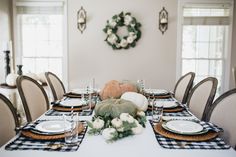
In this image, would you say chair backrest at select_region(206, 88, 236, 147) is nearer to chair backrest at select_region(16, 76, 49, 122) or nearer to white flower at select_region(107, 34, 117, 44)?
chair backrest at select_region(16, 76, 49, 122)

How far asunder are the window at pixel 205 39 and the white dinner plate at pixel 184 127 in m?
2.83

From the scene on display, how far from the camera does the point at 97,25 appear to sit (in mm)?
4129

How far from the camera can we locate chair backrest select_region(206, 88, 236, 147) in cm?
148

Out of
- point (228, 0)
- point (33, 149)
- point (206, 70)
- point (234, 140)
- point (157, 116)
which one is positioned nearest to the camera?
point (33, 149)

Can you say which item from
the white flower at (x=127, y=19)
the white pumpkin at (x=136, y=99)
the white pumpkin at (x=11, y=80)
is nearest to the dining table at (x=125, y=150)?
the white pumpkin at (x=136, y=99)

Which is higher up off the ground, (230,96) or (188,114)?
(230,96)

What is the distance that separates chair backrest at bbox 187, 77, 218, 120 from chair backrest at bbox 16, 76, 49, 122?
4.69ft

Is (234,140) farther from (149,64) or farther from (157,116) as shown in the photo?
(149,64)

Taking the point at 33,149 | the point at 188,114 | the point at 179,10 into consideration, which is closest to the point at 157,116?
the point at 188,114

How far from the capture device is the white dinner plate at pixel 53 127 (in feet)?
4.28

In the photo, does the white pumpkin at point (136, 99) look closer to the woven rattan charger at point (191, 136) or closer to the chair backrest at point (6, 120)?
the woven rattan charger at point (191, 136)

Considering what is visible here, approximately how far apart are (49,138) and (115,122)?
35 cm

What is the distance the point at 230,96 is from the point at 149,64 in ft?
8.52

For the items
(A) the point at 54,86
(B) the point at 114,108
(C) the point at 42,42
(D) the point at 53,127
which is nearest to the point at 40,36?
(C) the point at 42,42
